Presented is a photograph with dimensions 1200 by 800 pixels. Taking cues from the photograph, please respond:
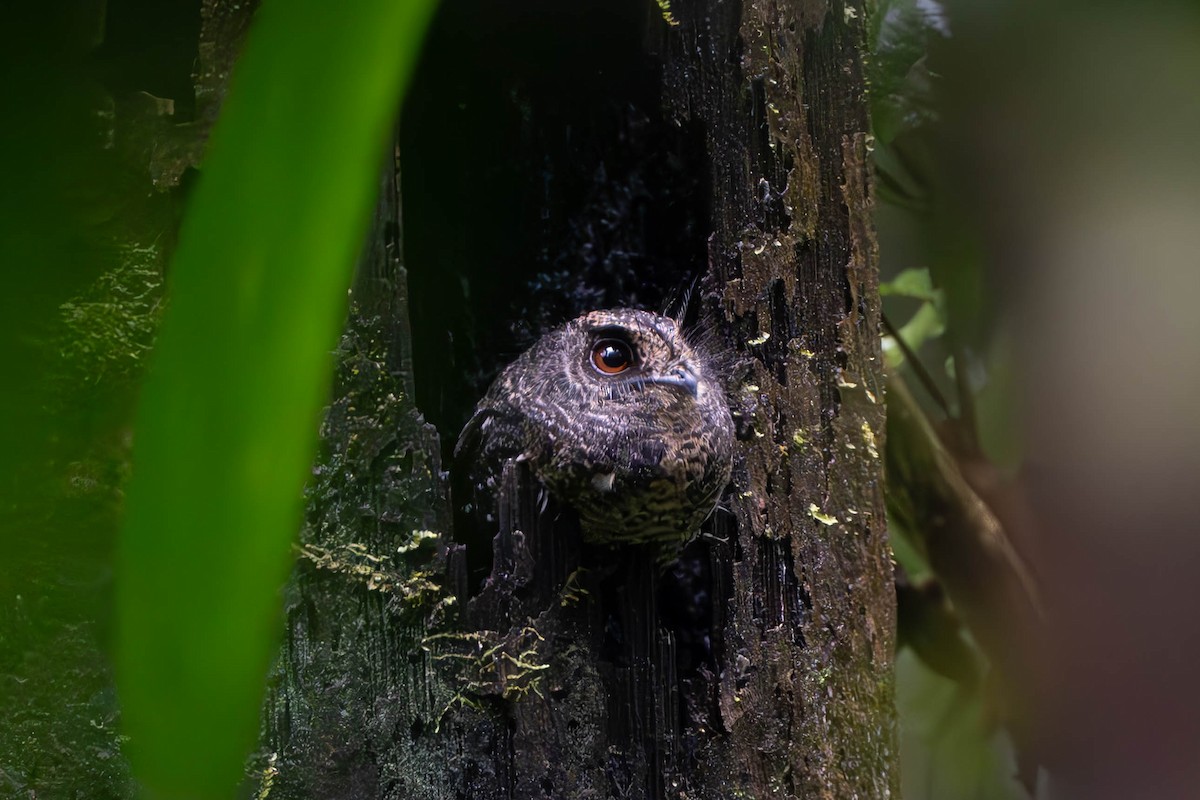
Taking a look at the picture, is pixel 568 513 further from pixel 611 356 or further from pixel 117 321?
pixel 117 321

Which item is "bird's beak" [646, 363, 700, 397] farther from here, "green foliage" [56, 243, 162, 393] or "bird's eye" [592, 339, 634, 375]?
"green foliage" [56, 243, 162, 393]

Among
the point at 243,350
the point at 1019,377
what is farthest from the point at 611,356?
the point at 1019,377

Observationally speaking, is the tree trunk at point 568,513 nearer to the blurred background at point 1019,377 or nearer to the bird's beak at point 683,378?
the bird's beak at point 683,378

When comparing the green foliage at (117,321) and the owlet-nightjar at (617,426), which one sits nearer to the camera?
the green foliage at (117,321)

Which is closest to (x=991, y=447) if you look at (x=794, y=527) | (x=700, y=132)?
(x=794, y=527)

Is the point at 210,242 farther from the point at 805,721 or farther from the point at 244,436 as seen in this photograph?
the point at 805,721

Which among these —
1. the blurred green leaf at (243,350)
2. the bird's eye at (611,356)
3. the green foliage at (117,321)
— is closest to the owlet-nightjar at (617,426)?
the bird's eye at (611,356)
